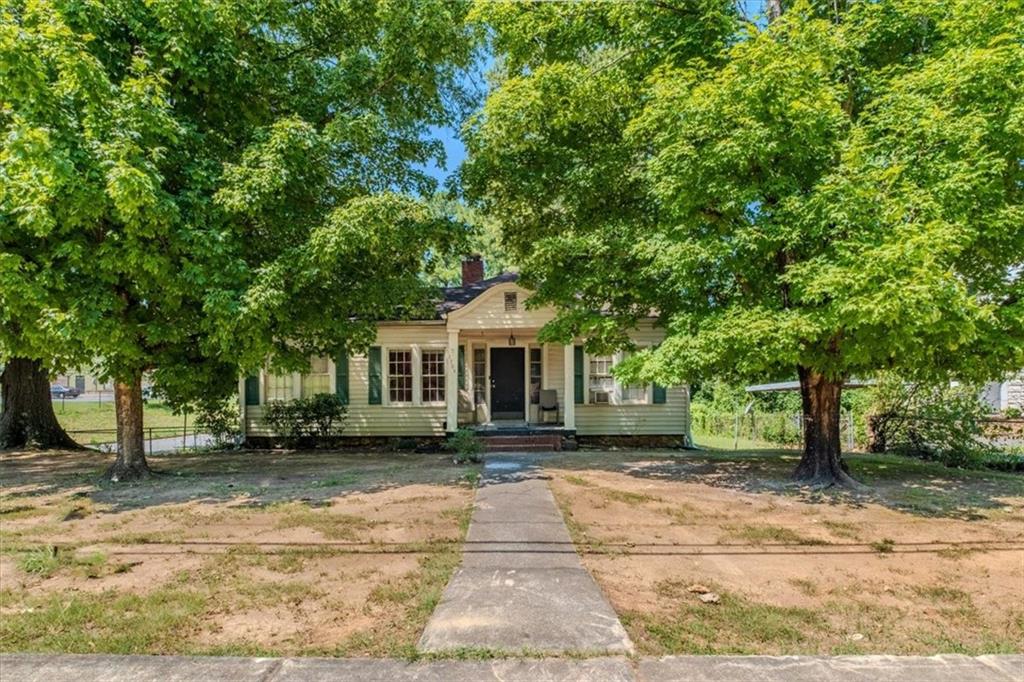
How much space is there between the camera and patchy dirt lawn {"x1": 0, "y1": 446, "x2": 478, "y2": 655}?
3.39 metres

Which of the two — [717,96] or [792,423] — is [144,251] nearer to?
[717,96]

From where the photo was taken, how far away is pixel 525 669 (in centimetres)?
294

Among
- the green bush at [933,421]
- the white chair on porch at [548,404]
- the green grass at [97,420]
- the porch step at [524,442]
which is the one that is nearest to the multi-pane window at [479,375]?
the white chair on porch at [548,404]

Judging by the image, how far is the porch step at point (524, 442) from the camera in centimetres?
1248

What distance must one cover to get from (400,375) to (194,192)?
781 centimetres

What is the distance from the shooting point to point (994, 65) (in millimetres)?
6273

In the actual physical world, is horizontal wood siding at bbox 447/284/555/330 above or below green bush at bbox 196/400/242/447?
above

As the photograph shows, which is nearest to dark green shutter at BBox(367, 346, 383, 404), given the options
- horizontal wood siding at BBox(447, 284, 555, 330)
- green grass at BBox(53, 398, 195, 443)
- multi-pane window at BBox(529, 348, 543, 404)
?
horizontal wood siding at BBox(447, 284, 555, 330)

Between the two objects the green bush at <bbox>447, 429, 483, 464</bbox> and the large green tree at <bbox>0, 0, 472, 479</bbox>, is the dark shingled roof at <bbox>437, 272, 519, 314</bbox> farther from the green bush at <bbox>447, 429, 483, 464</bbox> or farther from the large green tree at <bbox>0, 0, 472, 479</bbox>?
the large green tree at <bbox>0, 0, 472, 479</bbox>

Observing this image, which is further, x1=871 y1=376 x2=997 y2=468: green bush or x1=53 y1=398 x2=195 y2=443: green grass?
x1=53 y1=398 x2=195 y2=443: green grass

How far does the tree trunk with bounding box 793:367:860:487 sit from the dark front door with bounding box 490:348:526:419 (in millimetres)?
7274

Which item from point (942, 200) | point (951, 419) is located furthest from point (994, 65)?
point (951, 419)

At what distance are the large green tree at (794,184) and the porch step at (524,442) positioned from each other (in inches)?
152

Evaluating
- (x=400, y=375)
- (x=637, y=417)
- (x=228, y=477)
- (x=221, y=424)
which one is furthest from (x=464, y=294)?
(x=228, y=477)
